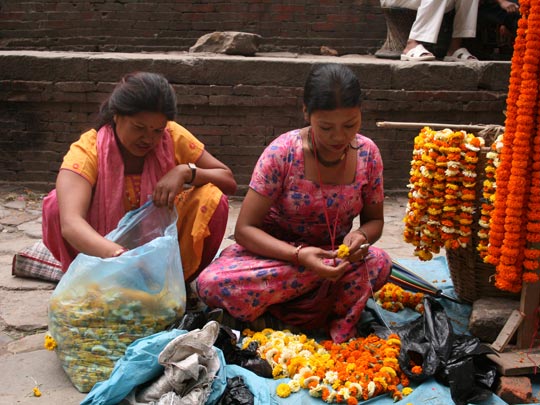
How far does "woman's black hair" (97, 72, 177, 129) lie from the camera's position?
294 centimetres

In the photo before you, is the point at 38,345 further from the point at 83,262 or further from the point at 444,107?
the point at 444,107

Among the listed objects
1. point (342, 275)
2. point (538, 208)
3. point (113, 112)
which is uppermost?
point (113, 112)

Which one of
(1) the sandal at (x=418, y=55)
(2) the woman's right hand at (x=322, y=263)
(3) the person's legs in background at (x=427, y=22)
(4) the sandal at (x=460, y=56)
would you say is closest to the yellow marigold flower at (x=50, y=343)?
(2) the woman's right hand at (x=322, y=263)

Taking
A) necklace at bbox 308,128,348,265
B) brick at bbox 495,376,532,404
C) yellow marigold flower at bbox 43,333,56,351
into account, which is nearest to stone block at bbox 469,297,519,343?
brick at bbox 495,376,532,404

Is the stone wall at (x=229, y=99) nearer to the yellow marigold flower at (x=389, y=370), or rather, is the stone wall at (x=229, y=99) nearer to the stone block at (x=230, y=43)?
the stone block at (x=230, y=43)

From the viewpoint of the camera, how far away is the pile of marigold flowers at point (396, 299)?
11.5 feet

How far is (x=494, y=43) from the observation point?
6.80 m

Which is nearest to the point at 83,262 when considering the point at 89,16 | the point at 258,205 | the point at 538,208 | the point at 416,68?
the point at 258,205

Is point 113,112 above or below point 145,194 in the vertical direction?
above

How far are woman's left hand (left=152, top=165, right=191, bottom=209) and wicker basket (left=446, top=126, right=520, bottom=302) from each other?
1412mm

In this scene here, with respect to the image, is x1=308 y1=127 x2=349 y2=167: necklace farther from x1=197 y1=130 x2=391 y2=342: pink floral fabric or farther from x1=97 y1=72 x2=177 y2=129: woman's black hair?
x1=97 y1=72 x2=177 y2=129: woman's black hair

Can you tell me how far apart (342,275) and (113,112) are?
4.22ft

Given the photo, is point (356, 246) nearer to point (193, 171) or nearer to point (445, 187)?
point (445, 187)

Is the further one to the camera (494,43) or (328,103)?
(494,43)
